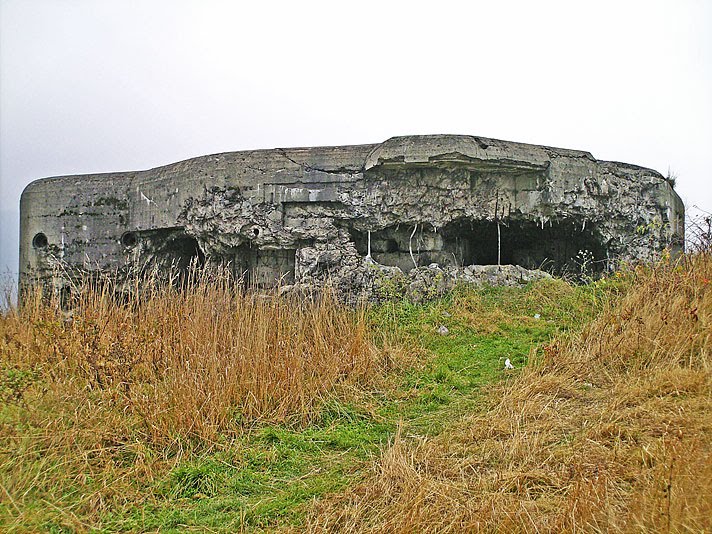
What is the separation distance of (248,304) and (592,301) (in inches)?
142

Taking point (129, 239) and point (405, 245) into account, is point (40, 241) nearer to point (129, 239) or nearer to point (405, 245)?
point (129, 239)

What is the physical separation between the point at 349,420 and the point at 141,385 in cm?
143

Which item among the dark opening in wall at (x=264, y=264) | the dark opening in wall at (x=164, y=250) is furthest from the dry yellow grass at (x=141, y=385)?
the dark opening in wall at (x=164, y=250)

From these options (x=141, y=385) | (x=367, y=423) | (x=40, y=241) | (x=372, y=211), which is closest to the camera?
(x=141, y=385)

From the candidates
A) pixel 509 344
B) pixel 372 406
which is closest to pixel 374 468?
pixel 372 406

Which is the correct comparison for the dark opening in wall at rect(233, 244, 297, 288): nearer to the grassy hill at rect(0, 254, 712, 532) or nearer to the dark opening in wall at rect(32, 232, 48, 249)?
the grassy hill at rect(0, 254, 712, 532)

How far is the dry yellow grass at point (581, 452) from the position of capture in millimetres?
2371

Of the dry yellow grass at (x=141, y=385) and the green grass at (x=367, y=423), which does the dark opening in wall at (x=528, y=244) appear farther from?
the dry yellow grass at (x=141, y=385)

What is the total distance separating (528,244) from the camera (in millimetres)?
8328

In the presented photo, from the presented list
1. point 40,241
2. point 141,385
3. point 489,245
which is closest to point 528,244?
point 489,245

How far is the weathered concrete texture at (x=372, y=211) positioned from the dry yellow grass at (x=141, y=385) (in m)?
1.78

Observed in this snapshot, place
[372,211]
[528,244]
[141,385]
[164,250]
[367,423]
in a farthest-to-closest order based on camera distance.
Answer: [528,244] < [164,250] < [372,211] < [367,423] < [141,385]

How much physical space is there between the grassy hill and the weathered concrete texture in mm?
1612

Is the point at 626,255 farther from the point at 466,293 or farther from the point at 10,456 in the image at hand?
the point at 10,456
